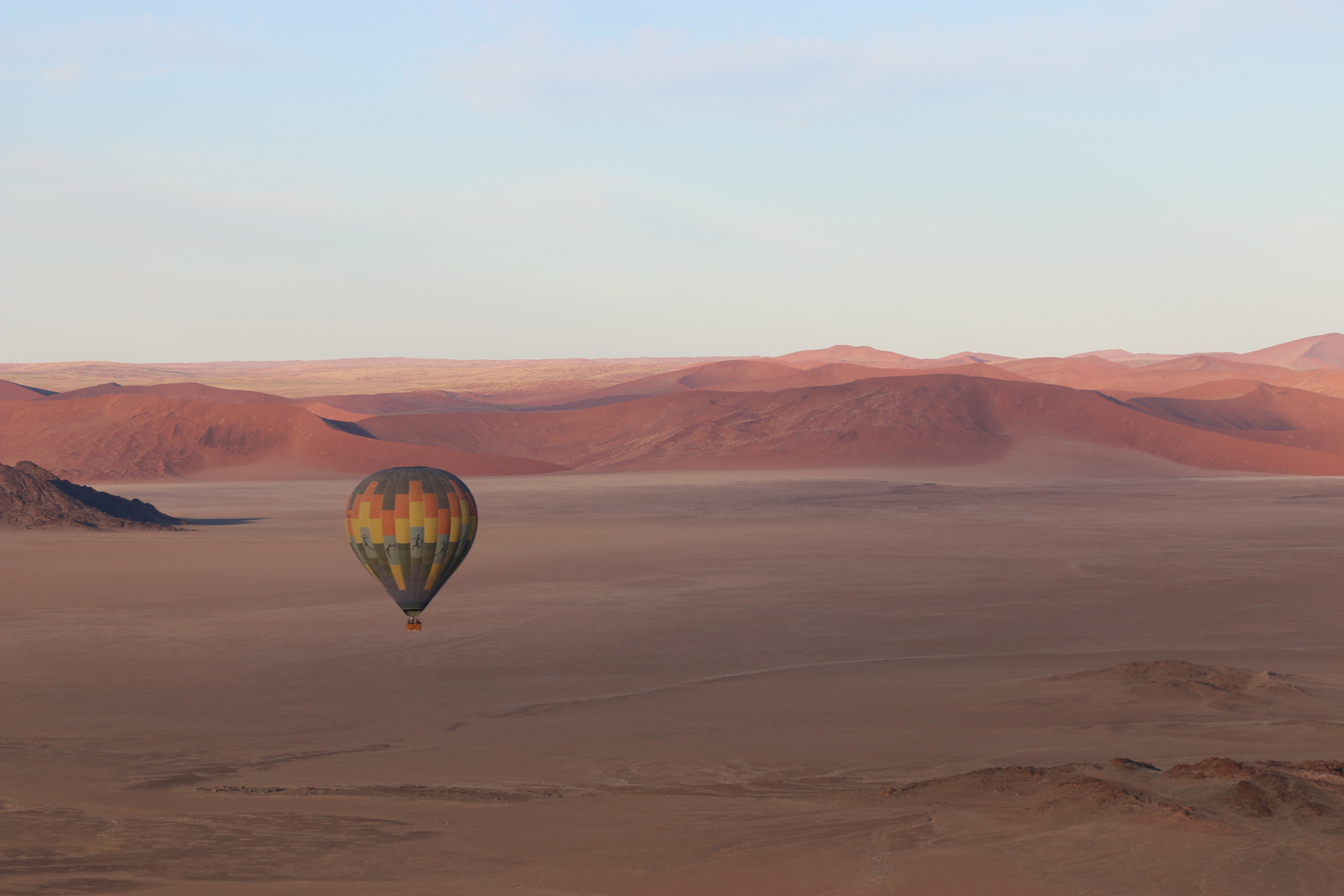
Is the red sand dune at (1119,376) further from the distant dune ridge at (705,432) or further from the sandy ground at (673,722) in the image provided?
the sandy ground at (673,722)

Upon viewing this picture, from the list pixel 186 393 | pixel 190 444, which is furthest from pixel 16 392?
pixel 190 444

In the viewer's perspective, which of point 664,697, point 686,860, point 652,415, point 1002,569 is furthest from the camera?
point 652,415

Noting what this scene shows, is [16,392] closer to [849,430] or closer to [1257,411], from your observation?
[849,430]

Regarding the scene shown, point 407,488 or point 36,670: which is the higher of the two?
point 407,488

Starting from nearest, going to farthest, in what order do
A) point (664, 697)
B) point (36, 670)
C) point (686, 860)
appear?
1. point (686, 860)
2. point (664, 697)
3. point (36, 670)

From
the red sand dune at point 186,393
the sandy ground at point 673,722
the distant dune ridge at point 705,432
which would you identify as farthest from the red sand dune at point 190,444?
the sandy ground at point 673,722

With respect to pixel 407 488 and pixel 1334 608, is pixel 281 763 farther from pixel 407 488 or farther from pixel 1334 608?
pixel 1334 608

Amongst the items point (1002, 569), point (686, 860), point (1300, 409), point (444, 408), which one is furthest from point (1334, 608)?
point (444, 408)
